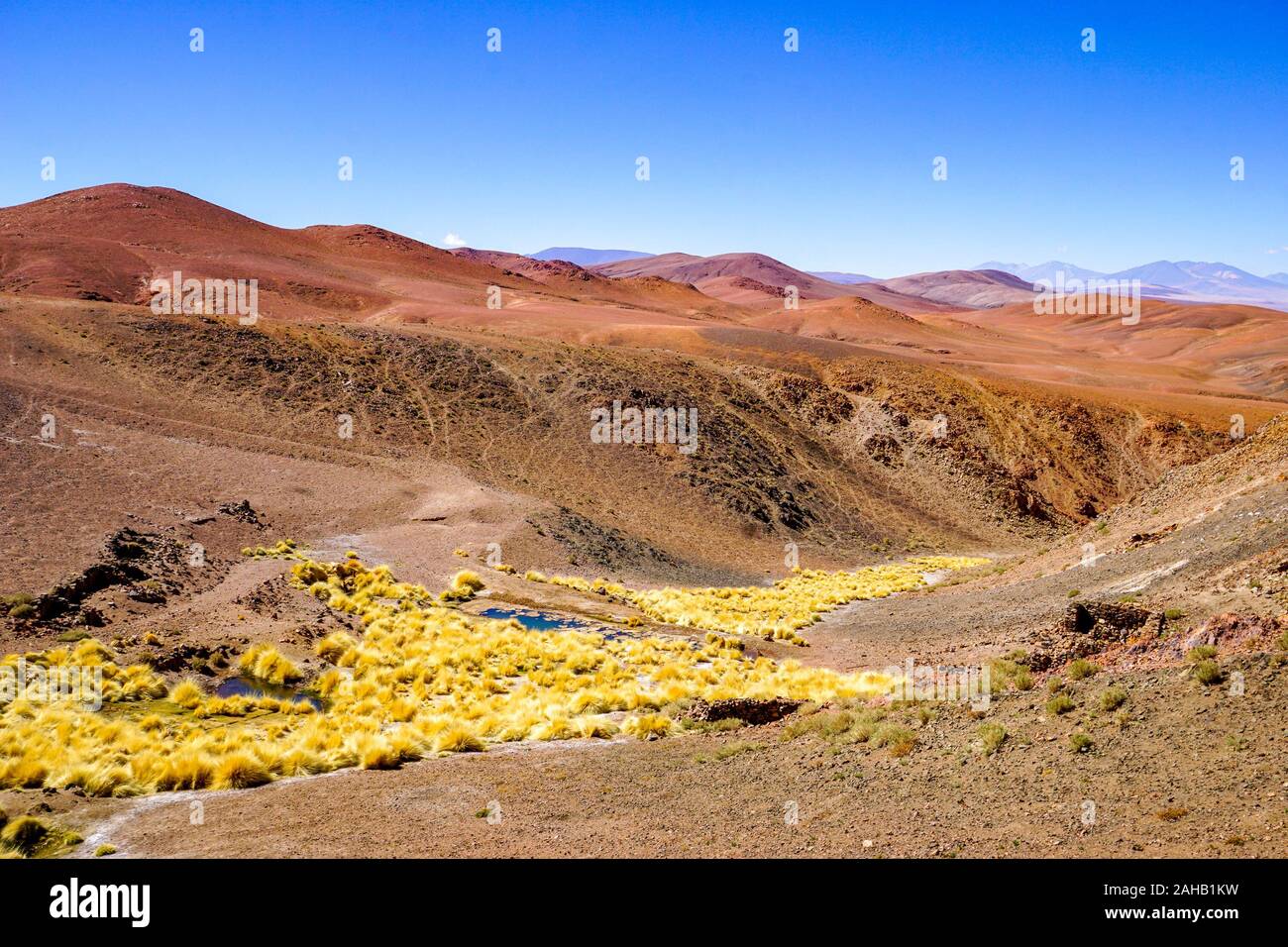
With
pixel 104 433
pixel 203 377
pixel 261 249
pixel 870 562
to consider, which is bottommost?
pixel 870 562

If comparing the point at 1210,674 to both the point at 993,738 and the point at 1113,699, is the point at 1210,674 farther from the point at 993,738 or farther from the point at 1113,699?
the point at 993,738

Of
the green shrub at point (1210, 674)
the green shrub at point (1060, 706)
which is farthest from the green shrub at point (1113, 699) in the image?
the green shrub at point (1210, 674)

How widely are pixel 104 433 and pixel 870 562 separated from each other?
32107 mm

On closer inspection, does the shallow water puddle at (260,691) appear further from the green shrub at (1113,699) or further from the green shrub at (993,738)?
the green shrub at (1113,699)

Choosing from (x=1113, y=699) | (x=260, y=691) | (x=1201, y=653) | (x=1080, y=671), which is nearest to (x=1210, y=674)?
(x=1113, y=699)

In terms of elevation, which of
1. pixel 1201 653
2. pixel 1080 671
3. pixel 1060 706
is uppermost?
pixel 1201 653

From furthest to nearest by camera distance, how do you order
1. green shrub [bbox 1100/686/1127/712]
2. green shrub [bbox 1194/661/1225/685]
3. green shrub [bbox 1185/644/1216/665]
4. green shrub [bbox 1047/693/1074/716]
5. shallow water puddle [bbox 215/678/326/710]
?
1. shallow water puddle [bbox 215/678/326/710]
2. green shrub [bbox 1185/644/1216/665]
3. green shrub [bbox 1047/693/1074/716]
4. green shrub [bbox 1100/686/1127/712]
5. green shrub [bbox 1194/661/1225/685]

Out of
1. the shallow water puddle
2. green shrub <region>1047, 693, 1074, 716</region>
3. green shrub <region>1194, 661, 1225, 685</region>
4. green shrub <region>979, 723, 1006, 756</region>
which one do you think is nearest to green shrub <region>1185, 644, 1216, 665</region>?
green shrub <region>1194, 661, 1225, 685</region>

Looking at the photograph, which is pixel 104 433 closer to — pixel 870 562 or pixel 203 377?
pixel 203 377

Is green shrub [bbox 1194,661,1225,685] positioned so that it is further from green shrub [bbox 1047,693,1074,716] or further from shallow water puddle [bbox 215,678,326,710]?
shallow water puddle [bbox 215,678,326,710]
